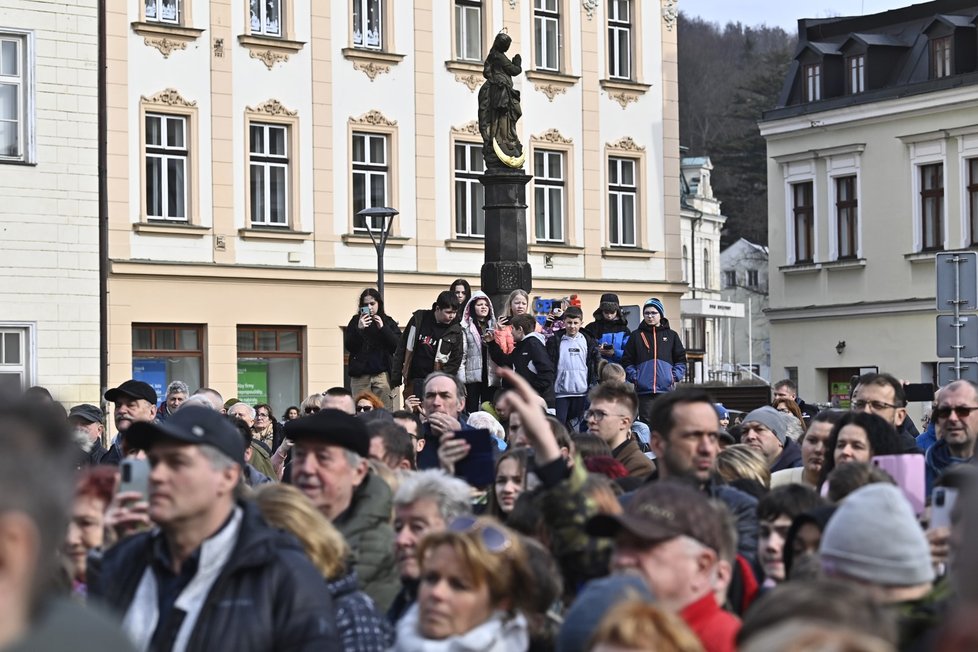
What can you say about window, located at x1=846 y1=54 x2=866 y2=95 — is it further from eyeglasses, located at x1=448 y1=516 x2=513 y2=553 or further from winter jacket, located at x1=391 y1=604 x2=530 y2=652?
winter jacket, located at x1=391 y1=604 x2=530 y2=652

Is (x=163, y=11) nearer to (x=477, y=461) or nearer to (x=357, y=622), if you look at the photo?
(x=477, y=461)

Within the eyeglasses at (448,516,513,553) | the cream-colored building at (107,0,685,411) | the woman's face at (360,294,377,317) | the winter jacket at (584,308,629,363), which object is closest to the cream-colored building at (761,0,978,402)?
the cream-colored building at (107,0,685,411)

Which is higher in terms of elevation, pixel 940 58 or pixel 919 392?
pixel 940 58

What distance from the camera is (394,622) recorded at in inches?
277

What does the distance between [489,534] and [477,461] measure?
3.26 m

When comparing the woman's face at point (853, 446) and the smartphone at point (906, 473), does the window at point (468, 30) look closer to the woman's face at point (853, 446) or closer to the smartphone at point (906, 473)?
the woman's face at point (853, 446)

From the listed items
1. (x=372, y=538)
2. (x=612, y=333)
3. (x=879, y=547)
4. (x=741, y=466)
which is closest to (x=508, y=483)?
(x=372, y=538)

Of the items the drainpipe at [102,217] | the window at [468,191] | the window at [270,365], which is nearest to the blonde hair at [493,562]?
the drainpipe at [102,217]

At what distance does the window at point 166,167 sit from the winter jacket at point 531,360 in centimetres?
1750

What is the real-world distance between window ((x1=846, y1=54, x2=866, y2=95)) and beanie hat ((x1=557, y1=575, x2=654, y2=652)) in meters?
44.3

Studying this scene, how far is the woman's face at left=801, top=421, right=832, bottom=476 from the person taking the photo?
10.5m

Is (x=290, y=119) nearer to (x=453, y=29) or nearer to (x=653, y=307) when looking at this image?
(x=453, y=29)

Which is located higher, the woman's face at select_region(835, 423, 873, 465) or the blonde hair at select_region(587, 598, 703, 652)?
the woman's face at select_region(835, 423, 873, 465)

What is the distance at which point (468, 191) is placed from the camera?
1603 inches
